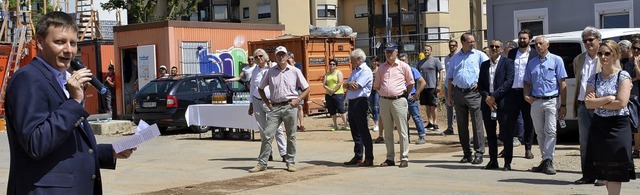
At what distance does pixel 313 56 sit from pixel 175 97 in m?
5.63

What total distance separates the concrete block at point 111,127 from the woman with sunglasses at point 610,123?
15710mm

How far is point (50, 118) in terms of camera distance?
14.0ft

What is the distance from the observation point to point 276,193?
10.4 m

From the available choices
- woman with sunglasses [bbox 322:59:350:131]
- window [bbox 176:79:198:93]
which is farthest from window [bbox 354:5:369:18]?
woman with sunglasses [bbox 322:59:350:131]

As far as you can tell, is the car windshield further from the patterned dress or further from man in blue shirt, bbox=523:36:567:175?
the patterned dress

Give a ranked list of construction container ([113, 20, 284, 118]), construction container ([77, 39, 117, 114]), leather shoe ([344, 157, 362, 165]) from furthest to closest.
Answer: construction container ([77, 39, 117, 114])
construction container ([113, 20, 284, 118])
leather shoe ([344, 157, 362, 165])

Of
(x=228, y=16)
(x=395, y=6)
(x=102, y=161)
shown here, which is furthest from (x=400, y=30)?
(x=102, y=161)

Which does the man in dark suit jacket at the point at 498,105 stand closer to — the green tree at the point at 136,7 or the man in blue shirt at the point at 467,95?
the man in blue shirt at the point at 467,95

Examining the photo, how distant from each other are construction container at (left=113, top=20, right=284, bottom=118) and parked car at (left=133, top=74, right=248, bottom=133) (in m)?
4.52

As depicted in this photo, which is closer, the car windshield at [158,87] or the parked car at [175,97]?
the parked car at [175,97]

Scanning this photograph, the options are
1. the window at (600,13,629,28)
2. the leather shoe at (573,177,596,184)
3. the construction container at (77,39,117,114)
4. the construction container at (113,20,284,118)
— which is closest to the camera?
the leather shoe at (573,177,596,184)

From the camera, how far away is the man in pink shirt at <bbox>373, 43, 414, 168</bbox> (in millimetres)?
12445

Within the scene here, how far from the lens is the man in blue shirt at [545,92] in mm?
11180

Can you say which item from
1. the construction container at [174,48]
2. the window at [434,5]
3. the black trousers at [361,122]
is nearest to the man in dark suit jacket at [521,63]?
the black trousers at [361,122]
